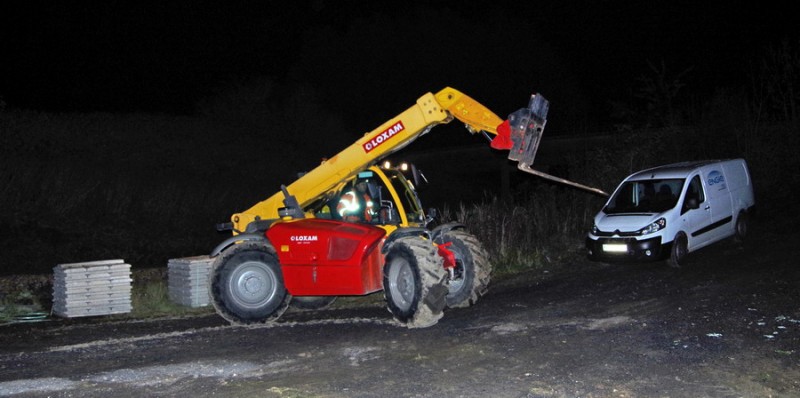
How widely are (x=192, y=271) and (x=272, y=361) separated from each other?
14.9 ft

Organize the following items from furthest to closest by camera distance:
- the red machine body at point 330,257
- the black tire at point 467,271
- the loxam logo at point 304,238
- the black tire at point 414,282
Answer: the black tire at point 467,271 < the loxam logo at point 304,238 < the red machine body at point 330,257 < the black tire at point 414,282

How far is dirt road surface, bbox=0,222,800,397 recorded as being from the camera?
272 inches

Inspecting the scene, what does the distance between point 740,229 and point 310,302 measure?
966 centimetres

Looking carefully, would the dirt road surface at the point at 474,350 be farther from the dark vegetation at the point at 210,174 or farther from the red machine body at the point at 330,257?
the dark vegetation at the point at 210,174

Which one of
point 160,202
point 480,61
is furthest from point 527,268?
point 480,61

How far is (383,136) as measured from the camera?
10.3 metres

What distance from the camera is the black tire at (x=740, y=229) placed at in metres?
15.6

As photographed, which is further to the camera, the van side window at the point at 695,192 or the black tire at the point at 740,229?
the black tire at the point at 740,229

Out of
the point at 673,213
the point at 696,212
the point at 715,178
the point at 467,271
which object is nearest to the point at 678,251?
the point at 673,213

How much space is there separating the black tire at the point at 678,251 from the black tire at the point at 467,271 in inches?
191

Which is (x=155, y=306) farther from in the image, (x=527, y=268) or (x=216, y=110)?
(x=216, y=110)

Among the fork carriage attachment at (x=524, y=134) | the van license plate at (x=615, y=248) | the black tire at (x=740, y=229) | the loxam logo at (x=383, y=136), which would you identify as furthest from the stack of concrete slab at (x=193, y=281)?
the black tire at (x=740, y=229)

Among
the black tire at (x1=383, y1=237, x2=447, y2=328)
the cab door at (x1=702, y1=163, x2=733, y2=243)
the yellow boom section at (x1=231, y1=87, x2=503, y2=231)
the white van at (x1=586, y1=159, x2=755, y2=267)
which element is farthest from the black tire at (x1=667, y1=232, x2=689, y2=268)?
the black tire at (x1=383, y1=237, x2=447, y2=328)

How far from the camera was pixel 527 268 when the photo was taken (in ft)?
50.6
